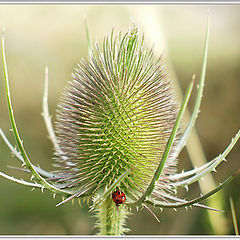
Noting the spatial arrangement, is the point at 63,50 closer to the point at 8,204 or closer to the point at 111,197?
the point at 8,204

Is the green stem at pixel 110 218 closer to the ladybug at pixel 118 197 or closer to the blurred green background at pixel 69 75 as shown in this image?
the ladybug at pixel 118 197

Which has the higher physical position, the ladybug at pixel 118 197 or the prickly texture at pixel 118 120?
the prickly texture at pixel 118 120

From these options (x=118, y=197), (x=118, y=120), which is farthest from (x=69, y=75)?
(x=118, y=197)

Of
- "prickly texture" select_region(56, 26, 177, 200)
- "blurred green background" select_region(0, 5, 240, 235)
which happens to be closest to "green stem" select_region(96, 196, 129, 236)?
"prickly texture" select_region(56, 26, 177, 200)

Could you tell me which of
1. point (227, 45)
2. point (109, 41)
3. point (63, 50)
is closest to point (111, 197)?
point (109, 41)

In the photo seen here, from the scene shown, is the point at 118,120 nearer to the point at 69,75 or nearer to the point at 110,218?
the point at 110,218

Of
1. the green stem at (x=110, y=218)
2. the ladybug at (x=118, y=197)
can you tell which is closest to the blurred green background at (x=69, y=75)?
the green stem at (x=110, y=218)
